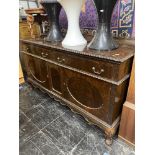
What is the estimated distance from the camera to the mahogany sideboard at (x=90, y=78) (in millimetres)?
887

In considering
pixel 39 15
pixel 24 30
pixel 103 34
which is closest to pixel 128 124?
pixel 103 34

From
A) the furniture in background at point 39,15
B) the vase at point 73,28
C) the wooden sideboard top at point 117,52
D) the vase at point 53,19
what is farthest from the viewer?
the furniture in background at point 39,15

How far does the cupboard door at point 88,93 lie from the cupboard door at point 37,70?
36 centimetres

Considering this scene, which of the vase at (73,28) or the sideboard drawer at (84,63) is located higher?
the vase at (73,28)

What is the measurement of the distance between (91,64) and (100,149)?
0.69m

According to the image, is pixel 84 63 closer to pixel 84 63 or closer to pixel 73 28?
pixel 84 63

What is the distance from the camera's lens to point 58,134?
4.14ft

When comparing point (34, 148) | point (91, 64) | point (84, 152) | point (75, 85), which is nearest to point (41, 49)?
point (75, 85)

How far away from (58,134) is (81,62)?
2.30 ft

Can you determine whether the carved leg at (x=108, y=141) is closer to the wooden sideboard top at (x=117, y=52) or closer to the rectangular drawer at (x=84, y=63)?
the rectangular drawer at (x=84, y=63)

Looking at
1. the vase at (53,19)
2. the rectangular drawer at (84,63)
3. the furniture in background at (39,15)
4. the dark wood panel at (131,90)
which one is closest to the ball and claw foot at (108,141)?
the dark wood panel at (131,90)
